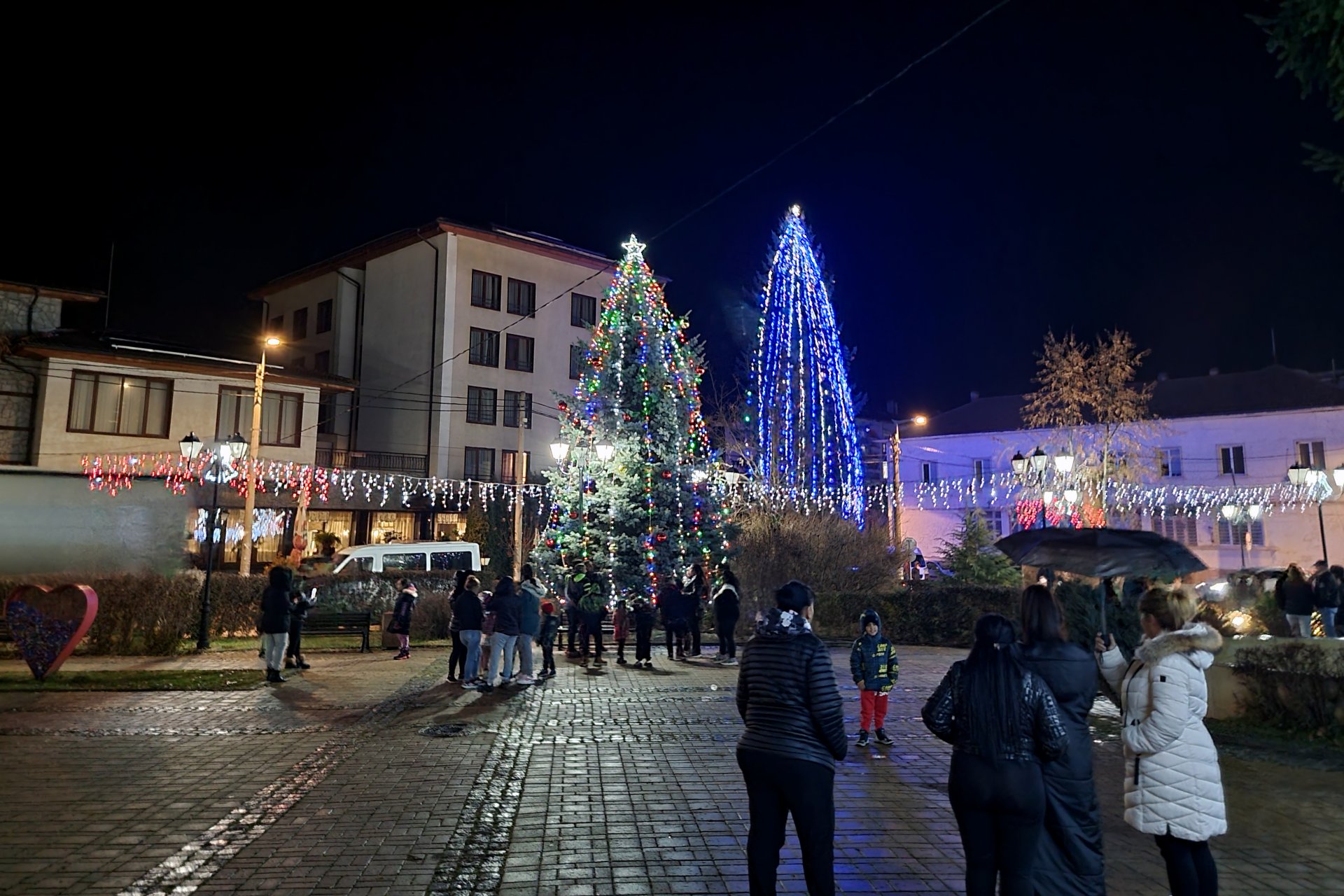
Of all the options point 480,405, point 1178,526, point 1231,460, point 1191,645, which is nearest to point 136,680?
point 1191,645

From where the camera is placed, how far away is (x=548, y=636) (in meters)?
14.4

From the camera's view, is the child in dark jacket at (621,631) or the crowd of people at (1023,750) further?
the child in dark jacket at (621,631)

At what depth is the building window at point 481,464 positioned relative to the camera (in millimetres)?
39375

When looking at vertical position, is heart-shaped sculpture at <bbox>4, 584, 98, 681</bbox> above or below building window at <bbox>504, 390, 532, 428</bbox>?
below

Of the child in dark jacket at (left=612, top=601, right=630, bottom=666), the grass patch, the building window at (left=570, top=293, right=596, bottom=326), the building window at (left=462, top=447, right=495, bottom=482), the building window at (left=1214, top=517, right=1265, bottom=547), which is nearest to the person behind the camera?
the grass patch

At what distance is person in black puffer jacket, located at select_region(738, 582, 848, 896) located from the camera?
405cm

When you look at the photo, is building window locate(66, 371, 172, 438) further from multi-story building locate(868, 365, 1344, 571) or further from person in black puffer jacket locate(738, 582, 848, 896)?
multi-story building locate(868, 365, 1344, 571)

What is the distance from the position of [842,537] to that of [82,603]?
15856 mm

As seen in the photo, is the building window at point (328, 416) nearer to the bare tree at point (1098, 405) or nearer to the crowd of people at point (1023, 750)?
the bare tree at point (1098, 405)

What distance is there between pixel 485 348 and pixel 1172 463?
119 ft

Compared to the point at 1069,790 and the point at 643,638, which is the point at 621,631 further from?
the point at 1069,790

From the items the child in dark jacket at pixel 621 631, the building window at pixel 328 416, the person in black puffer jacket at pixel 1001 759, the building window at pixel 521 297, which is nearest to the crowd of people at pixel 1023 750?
the person in black puffer jacket at pixel 1001 759

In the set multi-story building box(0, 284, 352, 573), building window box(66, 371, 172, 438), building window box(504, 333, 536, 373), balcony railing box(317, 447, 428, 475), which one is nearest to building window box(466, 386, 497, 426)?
building window box(504, 333, 536, 373)

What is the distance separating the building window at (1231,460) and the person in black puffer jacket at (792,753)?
49.1 meters
